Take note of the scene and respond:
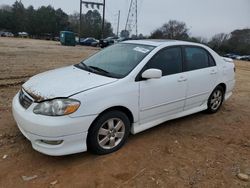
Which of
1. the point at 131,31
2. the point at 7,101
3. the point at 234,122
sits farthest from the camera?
the point at 131,31

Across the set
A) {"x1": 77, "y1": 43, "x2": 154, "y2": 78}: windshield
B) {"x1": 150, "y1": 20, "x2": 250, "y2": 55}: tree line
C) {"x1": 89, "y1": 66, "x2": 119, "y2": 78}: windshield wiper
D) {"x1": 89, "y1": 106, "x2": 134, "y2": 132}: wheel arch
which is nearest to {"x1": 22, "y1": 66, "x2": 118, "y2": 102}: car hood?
{"x1": 89, "y1": 66, "x2": 119, "y2": 78}: windshield wiper

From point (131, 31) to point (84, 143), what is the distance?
63.9m

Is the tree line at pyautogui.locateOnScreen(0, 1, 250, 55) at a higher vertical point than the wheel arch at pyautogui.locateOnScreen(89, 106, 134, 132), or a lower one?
higher

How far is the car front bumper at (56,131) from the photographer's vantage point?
320 centimetres

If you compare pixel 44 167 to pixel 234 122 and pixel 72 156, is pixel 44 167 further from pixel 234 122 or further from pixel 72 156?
pixel 234 122

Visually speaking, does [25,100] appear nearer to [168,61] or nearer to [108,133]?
[108,133]

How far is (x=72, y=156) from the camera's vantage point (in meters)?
3.68

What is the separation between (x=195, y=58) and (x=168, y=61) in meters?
0.83

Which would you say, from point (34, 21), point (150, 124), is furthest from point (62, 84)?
point (34, 21)

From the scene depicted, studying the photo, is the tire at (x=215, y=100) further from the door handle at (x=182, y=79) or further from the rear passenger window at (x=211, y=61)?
the door handle at (x=182, y=79)

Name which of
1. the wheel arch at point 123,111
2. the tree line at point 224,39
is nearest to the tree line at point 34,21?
the tree line at point 224,39

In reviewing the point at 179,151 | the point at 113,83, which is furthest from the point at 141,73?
Result: the point at 179,151

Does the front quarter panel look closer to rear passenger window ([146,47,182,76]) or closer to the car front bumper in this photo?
the car front bumper

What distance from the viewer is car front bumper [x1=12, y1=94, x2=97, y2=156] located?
320cm
